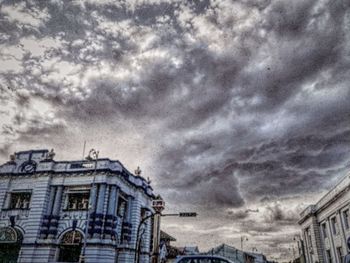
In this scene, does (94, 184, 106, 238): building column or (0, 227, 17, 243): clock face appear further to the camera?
(0, 227, 17, 243): clock face

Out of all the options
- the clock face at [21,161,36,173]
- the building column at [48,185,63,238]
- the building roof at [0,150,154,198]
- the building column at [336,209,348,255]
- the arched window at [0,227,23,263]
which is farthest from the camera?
the building column at [336,209,348,255]

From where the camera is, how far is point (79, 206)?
28.2 meters

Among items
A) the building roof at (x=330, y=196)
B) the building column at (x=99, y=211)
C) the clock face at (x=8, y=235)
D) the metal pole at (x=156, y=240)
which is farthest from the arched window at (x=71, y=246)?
the building roof at (x=330, y=196)

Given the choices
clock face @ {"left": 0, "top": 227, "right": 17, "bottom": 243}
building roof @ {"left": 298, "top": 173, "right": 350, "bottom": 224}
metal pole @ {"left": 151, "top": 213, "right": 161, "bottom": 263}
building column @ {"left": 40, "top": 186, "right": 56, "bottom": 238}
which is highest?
building roof @ {"left": 298, "top": 173, "right": 350, "bottom": 224}

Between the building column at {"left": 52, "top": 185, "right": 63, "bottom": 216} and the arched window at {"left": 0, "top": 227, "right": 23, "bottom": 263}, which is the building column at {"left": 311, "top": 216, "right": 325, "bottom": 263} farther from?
the arched window at {"left": 0, "top": 227, "right": 23, "bottom": 263}

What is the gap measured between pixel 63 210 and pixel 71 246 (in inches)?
130

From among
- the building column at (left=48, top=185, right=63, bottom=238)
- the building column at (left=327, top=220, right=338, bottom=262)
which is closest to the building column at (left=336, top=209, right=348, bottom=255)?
the building column at (left=327, top=220, right=338, bottom=262)

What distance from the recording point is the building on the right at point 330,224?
30.9 m

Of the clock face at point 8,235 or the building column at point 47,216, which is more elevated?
the building column at point 47,216

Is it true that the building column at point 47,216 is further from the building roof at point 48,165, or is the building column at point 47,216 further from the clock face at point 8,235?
the clock face at point 8,235

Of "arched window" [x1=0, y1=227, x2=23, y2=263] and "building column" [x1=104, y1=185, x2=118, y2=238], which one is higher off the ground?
"building column" [x1=104, y1=185, x2=118, y2=238]

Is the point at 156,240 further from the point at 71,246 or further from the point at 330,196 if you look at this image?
the point at 330,196

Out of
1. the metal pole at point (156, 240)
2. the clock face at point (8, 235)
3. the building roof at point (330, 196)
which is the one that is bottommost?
the metal pole at point (156, 240)

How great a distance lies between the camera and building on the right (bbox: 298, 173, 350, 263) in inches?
1217
